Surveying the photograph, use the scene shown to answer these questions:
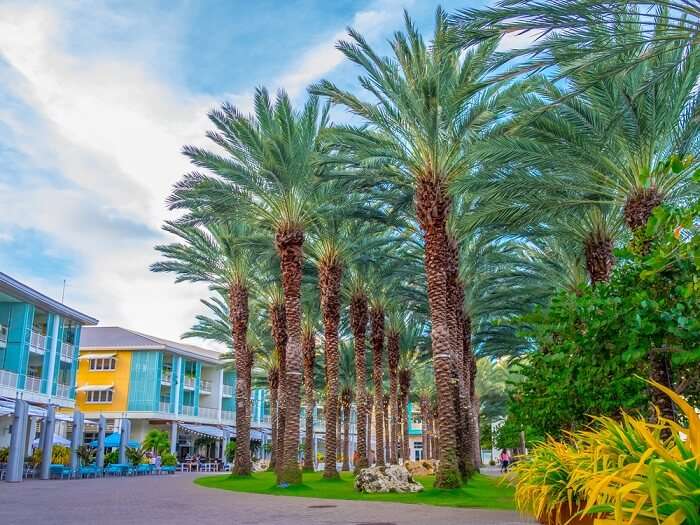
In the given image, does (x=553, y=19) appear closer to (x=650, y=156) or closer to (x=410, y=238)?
(x=650, y=156)

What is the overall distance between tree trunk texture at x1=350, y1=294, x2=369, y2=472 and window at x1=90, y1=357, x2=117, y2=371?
101ft

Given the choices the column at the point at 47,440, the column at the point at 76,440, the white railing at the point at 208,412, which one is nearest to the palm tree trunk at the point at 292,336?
the column at the point at 47,440

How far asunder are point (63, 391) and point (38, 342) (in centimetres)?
404

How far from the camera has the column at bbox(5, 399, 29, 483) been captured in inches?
1054

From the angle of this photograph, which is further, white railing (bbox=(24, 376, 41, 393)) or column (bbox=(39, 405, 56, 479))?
white railing (bbox=(24, 376, 41, 393))

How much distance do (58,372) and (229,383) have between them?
31.6m

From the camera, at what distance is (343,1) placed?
12.6 meters

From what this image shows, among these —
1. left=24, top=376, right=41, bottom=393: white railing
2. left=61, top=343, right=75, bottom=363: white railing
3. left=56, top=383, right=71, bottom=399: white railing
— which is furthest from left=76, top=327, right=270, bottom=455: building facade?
left=24, top=376, right=41, bottom=393: white railing

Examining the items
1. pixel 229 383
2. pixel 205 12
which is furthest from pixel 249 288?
pixel 229 383

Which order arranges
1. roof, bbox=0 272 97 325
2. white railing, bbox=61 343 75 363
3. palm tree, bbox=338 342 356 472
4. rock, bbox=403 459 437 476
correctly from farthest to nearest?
palm tree, bbox=338 342 356 472, white railing, bbox=61 343 75 363, rock, bbox=403 459 437 476, roof, bbox=0 272 97 325

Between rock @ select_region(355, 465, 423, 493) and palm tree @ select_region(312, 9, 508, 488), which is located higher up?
palm tree @ select_region(312, 9, 508, 488)

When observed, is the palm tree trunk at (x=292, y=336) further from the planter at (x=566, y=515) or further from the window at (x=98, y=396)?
the window at (x=98, y=396)

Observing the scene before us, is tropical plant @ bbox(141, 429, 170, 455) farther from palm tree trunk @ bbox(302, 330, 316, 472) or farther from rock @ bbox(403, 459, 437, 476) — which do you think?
rock @ bbox(403, 459, 437, 476)

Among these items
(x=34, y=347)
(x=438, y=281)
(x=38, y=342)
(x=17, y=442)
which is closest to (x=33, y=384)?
(x=34, y=347)
